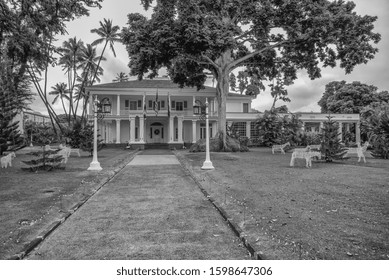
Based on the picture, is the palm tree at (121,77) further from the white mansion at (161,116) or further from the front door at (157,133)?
the front door at (157,133)

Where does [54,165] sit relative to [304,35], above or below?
below

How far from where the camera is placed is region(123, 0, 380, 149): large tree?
1727 cm

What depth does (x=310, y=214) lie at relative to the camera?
4871mm

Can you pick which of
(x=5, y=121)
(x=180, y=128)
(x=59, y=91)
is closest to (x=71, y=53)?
(x=59, y=91)

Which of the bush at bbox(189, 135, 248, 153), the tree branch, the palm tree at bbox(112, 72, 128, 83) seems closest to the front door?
the bush at bbox(189, 135, 248, 153)

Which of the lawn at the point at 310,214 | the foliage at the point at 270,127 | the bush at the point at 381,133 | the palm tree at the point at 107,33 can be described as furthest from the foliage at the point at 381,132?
the palm tree at the point at 107,33

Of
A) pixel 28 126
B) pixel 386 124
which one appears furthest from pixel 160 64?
pixel 28 126

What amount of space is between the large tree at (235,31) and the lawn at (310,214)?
1149cm

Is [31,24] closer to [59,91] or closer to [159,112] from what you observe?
[159,112]

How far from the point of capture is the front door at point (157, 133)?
117 feet

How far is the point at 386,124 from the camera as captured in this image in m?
16.2

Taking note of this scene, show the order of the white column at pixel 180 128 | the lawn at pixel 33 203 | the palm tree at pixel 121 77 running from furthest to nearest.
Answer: the palm tree at pixel 121 77, the white column at pixel 180 128, the lawn at pixel 33 203

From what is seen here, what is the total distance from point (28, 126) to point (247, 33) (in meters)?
45.4
